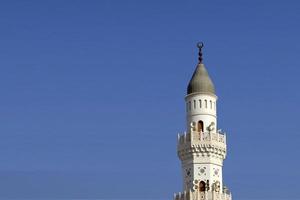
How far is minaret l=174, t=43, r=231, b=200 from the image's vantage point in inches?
2726

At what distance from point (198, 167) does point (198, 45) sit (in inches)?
440

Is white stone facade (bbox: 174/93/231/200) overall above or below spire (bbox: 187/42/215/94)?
below

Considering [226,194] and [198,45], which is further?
[198,45]

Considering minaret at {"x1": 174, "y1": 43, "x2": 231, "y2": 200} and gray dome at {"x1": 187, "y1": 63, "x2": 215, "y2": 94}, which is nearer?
minaret at {"x1": 174, "y1": 43, "x2": 231, "y2": 200}

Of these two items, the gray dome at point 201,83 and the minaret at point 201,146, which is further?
the gray dome at point 201,83

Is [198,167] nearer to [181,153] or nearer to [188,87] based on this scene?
[181,153]

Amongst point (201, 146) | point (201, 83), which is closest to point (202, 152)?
point (201, 146)

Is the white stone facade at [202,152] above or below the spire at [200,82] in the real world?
below

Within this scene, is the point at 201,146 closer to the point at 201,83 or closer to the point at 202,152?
the point at 202,152

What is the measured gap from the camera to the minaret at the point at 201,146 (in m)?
69.2

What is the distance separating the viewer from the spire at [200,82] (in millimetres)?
71831

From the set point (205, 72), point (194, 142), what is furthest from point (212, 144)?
point (205, 72)

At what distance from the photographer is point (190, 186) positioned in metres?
69.8

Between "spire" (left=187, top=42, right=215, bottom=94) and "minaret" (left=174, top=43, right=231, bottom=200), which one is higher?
"spire" (left=187, top=42, right=215, bottom=94)
